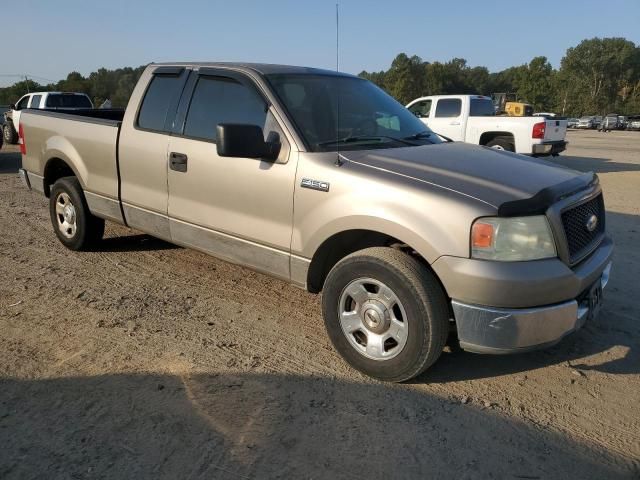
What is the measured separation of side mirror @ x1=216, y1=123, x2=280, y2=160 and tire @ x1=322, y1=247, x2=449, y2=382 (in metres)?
0.92

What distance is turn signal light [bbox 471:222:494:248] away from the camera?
2.75m

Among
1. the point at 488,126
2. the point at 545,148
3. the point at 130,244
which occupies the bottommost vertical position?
the point at 130,244

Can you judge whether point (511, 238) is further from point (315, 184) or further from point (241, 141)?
point (241, 141)

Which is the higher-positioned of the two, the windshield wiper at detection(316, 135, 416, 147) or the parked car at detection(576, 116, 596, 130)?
the windshield wiper at detection(316, 135, 416, 147)

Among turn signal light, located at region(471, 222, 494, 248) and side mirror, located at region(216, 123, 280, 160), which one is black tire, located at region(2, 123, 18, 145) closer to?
side mirror, located at region(216, 123, 280, 160)

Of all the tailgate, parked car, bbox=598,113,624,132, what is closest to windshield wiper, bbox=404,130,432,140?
the tailgate

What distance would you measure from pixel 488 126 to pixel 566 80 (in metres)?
83.3

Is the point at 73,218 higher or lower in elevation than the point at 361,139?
lower

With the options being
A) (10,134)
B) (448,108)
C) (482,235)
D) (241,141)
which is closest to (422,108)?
(448,108)

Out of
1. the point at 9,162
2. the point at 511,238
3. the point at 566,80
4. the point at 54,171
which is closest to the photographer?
the point at 511,238

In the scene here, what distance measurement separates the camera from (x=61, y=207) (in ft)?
18.3

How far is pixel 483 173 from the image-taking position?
10.4 ft

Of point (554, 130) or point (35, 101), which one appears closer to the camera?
point (554, 130)

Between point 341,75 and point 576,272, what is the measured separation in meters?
2.59
